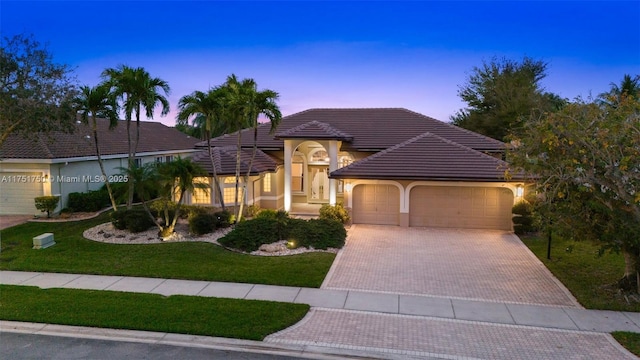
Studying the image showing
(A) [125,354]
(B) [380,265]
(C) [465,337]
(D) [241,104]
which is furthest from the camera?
(D) [241,104]

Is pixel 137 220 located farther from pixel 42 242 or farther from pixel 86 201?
pixel 86 201

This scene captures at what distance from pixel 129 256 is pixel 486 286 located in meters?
11.3

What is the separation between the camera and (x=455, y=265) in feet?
45.9

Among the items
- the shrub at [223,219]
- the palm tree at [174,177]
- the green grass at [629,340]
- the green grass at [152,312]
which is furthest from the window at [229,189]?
the green grass at [629,340]

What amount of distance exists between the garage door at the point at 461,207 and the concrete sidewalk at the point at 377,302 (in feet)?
31.3

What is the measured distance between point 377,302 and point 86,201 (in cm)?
1781

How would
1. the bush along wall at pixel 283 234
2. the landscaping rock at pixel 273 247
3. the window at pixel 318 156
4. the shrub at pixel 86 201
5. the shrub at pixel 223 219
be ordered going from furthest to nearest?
the window at pixel 318 156, the shrub at pixel 86 201, the shrub at pixel 223 219, the bush along wall at pixel 283 234, the landscaping rock at pixel 273 247

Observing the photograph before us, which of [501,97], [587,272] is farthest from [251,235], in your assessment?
[501,97]

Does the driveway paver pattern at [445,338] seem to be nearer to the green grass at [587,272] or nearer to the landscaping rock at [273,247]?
the green grass at [587,272]

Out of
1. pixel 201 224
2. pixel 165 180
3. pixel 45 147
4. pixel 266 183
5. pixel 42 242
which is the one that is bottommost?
pixel 42 242

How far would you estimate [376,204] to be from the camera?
67.6 feet

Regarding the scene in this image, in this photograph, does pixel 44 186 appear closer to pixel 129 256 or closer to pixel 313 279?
pixel 129 256

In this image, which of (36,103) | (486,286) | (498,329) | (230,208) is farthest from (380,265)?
(36,103)

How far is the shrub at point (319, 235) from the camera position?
15.6 meters
